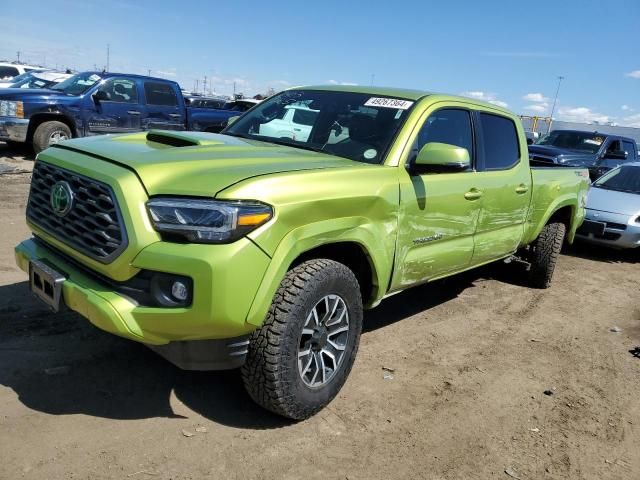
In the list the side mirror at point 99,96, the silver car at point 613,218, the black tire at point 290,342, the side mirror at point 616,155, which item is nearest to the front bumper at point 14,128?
the side mirror at point 99,96

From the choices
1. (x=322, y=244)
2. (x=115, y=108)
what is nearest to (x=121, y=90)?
(x=115, y=108)

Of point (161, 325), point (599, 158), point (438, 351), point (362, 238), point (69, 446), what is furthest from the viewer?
point (599, 158)

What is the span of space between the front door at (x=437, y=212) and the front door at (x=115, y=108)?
8594 millimetres

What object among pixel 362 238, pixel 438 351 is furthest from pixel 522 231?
pixel 362 238

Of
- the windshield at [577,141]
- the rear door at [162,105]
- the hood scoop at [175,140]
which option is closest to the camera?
the hood scoop at [175,140]

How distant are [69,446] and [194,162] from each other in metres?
1.52

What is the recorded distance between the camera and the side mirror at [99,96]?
10.7 meters

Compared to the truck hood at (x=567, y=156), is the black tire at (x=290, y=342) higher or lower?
lower

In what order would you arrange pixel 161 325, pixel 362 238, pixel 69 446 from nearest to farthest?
pixel 161 325, pixel 69 446, pixel 362 238

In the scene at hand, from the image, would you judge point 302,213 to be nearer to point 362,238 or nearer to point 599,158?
point 362,238

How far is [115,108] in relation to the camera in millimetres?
11062

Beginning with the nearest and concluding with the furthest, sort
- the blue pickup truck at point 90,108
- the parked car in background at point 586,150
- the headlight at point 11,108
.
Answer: the headlight at point 11,108, the blue pickup truck at point 90,108, the parked car in background at point 586,150

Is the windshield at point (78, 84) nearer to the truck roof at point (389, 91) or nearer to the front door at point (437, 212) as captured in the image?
the truck roof at point (389, 91)

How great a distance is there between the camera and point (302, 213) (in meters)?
2.78
